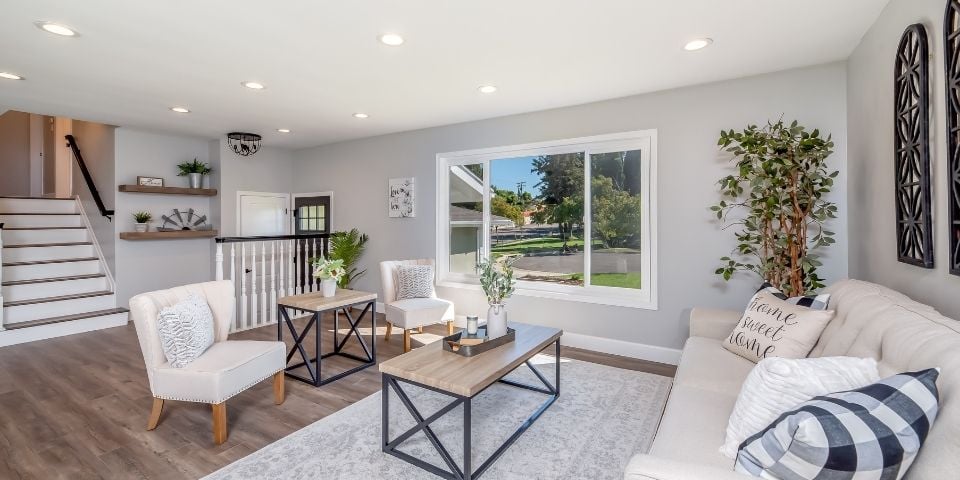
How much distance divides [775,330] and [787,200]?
122 cm

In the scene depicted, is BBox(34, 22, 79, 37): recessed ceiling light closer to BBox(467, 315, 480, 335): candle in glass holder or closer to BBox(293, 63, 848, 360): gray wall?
BBox(467, 315, 480, 335): candle in glass holder

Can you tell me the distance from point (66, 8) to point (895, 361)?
402 cm

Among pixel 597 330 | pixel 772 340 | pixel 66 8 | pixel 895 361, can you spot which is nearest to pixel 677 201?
pixel 597 330

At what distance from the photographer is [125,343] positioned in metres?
4.48

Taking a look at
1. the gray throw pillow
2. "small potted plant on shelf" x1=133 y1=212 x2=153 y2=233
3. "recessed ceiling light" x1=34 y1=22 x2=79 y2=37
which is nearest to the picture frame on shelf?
"small potted plant on shelf" x1=133 y1=212 x2=153 y2=233

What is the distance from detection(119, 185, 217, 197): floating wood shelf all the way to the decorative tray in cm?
493

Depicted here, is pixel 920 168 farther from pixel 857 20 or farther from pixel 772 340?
pixel 857 20

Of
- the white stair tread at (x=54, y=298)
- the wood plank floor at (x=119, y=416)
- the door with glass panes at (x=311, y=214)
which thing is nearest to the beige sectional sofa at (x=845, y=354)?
the wood plank floor at (x=119, y=416)

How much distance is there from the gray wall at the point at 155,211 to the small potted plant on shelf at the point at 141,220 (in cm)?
7

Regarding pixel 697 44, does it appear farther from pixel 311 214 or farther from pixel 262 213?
pixel 262 213

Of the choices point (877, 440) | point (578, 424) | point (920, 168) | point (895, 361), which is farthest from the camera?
point (578, 424)

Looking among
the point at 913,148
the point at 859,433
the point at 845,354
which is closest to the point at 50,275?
the point at 859,433

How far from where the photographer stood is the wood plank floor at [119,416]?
2289 millimetres

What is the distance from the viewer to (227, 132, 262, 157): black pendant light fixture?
216 inches
